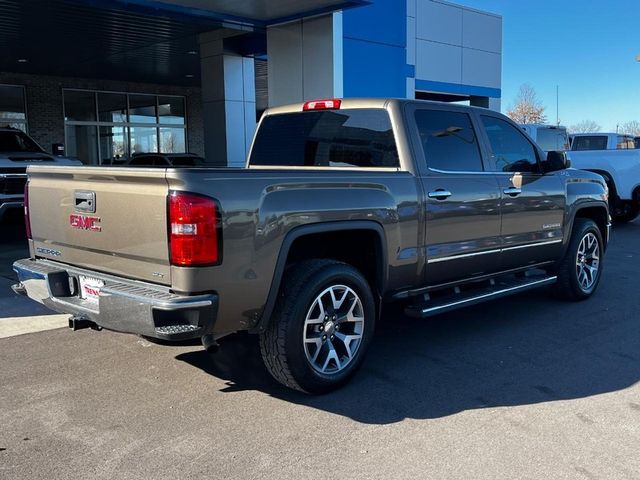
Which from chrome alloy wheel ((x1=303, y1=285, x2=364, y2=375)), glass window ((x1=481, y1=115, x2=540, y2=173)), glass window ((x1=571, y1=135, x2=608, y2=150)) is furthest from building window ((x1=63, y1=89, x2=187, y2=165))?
chrome alloy wheel ((x1=303, y1=285, x2=364, y2=375))

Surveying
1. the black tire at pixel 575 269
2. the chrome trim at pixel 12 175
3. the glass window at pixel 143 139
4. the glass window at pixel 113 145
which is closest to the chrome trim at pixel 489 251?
the black tire at pixel 575 269

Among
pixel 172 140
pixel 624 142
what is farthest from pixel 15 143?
pixel 624 142

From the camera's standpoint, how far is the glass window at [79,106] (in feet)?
69.1

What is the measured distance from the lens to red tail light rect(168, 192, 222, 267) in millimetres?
3436

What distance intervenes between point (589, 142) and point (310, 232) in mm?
15117

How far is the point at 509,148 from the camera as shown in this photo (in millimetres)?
6004

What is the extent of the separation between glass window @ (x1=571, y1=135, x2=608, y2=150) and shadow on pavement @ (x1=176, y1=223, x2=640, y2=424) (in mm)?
11339

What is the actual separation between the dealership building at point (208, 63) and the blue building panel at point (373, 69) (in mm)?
27

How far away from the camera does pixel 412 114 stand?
4965 millimetres

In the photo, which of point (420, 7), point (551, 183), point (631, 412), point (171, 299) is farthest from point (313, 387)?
point (420, 7)

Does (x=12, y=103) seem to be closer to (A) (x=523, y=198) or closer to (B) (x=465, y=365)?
(A) (x=523, y=198)

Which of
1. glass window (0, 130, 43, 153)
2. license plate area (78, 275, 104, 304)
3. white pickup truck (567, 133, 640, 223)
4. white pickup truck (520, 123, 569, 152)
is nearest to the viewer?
license plate area (78, 275, 104, 304)

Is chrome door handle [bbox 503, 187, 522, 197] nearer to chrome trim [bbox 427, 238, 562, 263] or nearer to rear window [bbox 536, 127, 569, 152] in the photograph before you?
chrome trim [bbox 427, 238, 562, 263]

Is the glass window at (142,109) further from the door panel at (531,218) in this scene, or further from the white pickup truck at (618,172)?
the door panel at (531,218)
